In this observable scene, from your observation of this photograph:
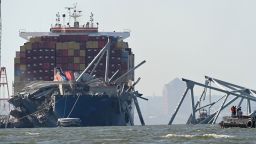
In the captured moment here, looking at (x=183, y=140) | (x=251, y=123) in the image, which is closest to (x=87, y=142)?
(x=183, y=140)

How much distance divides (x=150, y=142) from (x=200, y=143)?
5860mm

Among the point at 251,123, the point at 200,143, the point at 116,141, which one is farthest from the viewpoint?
the point at 251,123

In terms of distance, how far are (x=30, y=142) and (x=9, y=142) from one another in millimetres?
2872

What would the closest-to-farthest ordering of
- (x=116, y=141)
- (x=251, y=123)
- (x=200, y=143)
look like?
(x=200, y=143), (x=116, y=141), (x=251, y=123)

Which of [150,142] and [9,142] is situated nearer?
[150,142]

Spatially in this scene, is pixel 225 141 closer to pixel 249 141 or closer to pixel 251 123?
pixel 249 141

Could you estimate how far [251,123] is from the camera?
162 meters

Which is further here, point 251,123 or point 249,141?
point 251,123

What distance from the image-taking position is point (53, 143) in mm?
112750

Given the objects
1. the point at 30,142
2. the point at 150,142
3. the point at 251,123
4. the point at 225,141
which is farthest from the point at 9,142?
the point at 251,123

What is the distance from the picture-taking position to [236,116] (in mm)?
168625

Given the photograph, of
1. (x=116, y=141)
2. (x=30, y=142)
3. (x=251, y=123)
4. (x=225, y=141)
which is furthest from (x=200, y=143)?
(x=251, y=123)

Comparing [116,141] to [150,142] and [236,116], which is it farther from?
[236,116]

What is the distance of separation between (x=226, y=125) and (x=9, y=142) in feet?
189
